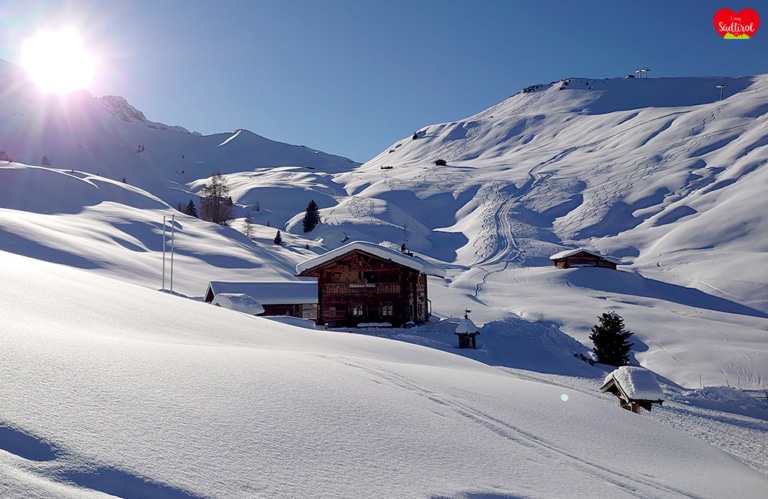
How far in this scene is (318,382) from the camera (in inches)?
258

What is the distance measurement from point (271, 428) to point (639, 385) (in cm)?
1035

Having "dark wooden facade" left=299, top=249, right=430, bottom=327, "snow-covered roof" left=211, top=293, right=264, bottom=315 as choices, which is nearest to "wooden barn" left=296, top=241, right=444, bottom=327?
"dark wooden facade" left=299, top=249, right=430, bottom=327

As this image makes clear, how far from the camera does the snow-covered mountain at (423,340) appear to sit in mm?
4137

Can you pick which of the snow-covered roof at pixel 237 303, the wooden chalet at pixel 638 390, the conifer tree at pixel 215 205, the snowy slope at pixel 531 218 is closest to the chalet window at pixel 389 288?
the snow-covered roof at pixel 237 303

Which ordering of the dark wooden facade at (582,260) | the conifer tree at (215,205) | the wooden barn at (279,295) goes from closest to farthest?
the wooden barn at (279,295)
the dark wooden facade at (582,260)
the conifer tree at (215,205)

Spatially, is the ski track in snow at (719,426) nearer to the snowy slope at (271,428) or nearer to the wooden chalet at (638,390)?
the wooden chalet at (638,390)

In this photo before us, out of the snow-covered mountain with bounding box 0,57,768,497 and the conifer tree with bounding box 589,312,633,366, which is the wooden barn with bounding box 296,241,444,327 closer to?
the snow-covered mountain with bounding box 0,57,768,497

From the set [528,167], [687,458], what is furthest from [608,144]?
[687,458]

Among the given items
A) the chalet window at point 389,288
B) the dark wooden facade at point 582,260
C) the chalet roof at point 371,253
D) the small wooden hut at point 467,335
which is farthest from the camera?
the dark wooden facade at point 582,260

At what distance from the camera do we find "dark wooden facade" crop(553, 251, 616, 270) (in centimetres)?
5656

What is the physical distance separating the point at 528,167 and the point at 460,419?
114 m

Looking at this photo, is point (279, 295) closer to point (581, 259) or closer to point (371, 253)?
point (371, 253)

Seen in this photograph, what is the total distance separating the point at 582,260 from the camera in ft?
189

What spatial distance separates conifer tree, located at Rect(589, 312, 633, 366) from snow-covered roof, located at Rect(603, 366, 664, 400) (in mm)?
12147
